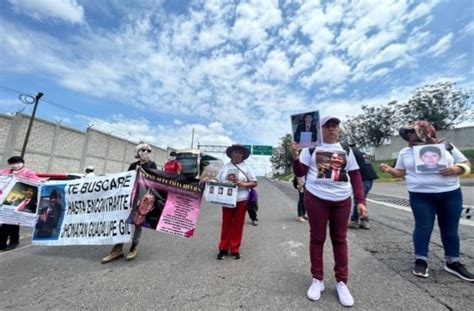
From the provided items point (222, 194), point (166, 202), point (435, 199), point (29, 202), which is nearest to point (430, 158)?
point (435, 199)

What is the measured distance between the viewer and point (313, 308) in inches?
94.0

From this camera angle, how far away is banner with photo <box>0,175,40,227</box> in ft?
14.8

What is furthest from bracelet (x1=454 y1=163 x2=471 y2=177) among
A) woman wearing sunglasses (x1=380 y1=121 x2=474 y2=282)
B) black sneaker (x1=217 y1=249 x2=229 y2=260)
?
black sneaker (x1=217 y1=249 x2=229 y2=260)

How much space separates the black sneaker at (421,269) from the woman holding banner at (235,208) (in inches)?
89.6

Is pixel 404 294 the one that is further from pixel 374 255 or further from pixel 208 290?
pixel 208 290

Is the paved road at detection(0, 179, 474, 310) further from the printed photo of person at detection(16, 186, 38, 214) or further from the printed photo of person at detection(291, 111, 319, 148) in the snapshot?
the printed photo of person at detection(291, 111, 319, 148)

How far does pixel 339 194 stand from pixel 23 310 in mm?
3348

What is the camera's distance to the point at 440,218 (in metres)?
3.07

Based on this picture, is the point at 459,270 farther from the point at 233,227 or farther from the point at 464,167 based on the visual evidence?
the point at 233,227

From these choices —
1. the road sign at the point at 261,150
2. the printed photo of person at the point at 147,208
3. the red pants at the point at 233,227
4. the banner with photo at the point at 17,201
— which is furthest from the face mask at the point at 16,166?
the road sign at the point at 261,150

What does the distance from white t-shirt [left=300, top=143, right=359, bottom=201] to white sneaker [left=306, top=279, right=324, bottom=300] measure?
88 cm

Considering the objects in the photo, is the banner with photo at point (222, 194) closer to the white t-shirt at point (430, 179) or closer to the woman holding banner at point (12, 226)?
the white t-shirt at point (430, 179)

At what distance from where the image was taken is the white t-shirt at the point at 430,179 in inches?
116

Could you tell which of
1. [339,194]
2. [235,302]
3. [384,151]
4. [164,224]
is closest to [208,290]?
[235,302]
